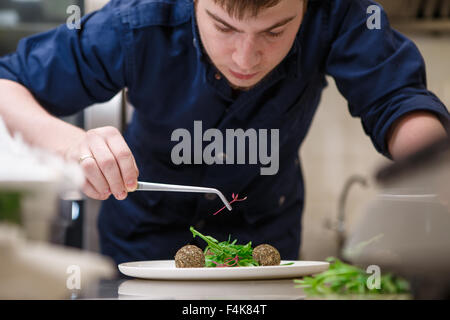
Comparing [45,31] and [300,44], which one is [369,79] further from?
[45,31]

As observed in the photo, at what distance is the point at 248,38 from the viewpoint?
71cm

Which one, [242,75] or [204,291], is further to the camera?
[242,75]

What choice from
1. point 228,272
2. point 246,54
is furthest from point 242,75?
point 228,272

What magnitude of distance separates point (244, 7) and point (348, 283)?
0.36 metres

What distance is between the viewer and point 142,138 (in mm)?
799

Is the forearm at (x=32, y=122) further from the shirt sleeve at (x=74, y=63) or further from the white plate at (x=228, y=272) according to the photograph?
the white plate at (x=228, y=272)

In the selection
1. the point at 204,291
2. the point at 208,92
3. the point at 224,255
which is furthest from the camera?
the point at 208,92

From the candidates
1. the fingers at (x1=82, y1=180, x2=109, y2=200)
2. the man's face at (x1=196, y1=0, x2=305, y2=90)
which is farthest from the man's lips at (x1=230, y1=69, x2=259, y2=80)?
the fingers at (x1=82, y1=180, x2=109, y2=200)

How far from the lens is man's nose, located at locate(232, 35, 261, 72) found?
2.33 feet

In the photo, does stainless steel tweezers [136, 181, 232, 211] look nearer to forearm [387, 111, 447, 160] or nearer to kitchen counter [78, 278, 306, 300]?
kitchen counter [78, 278, 306, 300]

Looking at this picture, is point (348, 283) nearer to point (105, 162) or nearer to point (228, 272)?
point (228, 272)

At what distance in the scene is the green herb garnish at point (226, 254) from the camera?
68 cm

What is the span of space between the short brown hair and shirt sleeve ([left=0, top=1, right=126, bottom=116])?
0.22 metres
